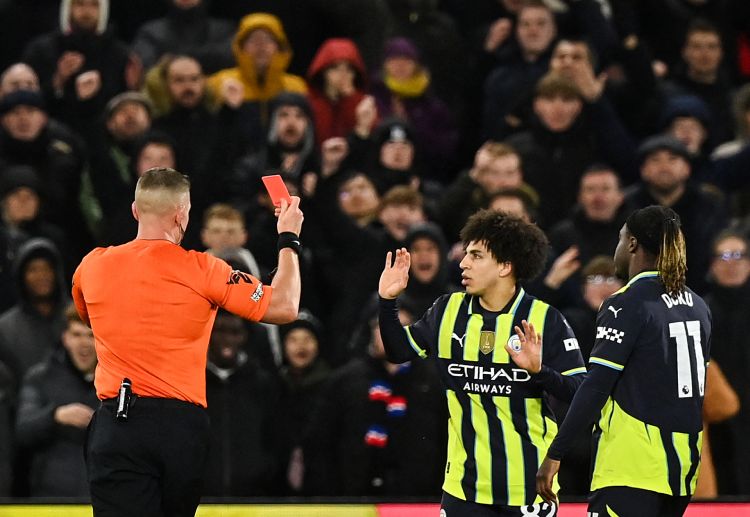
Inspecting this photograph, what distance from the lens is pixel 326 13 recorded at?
10.4m

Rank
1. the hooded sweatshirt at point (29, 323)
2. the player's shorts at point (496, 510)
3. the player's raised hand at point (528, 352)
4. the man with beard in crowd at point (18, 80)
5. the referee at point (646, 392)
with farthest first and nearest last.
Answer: the man with beard in crowd at point (18, 80) → the hooded sweatshirt at point (29, 323) → the player's shorts at point (496, 510) → the player's raised hand at point (528, 352) → the referee at point (646, 392)

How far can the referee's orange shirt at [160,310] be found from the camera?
4.96 meters

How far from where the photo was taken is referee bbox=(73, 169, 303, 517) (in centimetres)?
490

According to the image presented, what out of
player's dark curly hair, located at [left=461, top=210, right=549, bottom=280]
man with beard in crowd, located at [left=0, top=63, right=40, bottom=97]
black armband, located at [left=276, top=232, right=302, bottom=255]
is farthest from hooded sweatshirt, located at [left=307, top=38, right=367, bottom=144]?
black armband, located at [left=276, top=232, right=302, bottom=255]

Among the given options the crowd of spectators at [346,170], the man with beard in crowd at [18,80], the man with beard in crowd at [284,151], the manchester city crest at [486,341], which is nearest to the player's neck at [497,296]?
the manchester city crest at [486,341]

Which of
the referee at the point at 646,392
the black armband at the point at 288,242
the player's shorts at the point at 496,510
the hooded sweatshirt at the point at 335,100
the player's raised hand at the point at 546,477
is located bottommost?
the player's shorts at the point at 496,510

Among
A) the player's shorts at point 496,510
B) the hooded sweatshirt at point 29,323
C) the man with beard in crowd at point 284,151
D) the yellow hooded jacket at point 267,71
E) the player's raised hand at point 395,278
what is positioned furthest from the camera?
the yellow hooded jacket at point 267,71

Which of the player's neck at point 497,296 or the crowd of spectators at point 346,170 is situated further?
the crowd of spectators at point 346,170

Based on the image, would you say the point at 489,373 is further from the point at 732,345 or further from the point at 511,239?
the point at 732,345

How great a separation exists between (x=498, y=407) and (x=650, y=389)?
2.03ft

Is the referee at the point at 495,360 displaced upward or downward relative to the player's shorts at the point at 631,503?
upward

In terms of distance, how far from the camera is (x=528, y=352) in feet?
17.2

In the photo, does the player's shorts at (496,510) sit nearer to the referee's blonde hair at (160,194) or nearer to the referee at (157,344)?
the referee at (157,344)

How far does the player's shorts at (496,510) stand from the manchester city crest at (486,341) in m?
0.58
